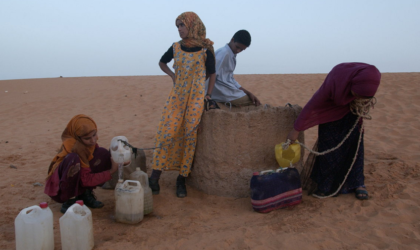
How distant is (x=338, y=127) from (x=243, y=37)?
1.37 m

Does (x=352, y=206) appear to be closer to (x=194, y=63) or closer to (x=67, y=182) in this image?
(x=194, y=63)

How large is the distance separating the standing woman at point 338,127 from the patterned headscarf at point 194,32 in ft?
3.80

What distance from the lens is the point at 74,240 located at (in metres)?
2.29

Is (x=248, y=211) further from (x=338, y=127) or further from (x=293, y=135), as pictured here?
(x=338, y=127)

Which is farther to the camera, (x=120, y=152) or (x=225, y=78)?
(x=225, y=78)

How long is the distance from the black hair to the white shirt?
0.17 metres

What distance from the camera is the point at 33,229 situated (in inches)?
85.9

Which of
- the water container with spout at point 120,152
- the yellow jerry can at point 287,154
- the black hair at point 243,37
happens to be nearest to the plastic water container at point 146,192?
the water container with spout at point 120,152

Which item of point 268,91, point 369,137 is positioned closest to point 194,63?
point 369,137

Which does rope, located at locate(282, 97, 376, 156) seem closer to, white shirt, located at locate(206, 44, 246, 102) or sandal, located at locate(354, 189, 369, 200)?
sandal, located at locate(354, 189, 369, 200)

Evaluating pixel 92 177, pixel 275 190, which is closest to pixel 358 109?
pixel 275 190

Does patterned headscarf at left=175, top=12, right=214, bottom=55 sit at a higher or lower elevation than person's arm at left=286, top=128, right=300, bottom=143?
higher

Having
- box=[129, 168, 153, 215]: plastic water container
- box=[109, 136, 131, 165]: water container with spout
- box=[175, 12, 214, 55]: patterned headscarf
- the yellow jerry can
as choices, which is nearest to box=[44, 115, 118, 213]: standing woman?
box=[109, 136, 131, 165]: water container with spout

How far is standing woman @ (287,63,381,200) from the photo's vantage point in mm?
2762
